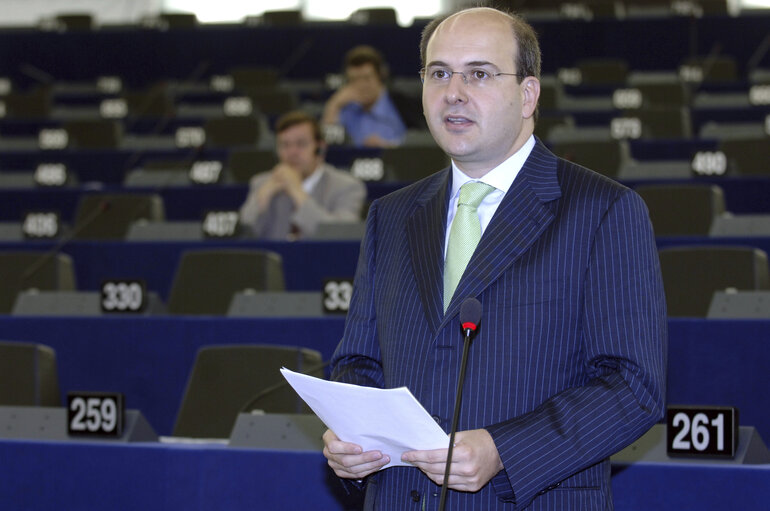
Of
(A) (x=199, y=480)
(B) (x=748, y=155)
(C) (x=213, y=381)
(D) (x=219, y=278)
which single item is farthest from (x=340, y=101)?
(A) (x=199, y=480)

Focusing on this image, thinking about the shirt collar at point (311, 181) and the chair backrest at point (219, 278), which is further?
the shirt collar at point (311, 181)

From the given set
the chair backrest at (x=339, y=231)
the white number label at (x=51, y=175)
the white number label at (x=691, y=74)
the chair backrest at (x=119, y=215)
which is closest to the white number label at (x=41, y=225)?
the chair backrest at (x=119, y=215)

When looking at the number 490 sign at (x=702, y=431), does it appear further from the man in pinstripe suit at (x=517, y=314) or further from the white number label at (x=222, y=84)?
the white number label at (x=222, y=84)

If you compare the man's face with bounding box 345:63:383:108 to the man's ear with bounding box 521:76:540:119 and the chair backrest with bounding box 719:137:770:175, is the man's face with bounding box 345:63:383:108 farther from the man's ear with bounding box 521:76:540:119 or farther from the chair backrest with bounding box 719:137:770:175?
the man's ear with bounding box 521:76:540:119

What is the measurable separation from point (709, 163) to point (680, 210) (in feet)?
3.11

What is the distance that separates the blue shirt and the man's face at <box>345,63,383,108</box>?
11 centimetres

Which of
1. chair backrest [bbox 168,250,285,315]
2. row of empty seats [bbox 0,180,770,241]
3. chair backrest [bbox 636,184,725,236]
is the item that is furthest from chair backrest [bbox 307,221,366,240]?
chair backrest [bbox 636,184,725,236]

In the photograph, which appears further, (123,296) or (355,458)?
(123,296)

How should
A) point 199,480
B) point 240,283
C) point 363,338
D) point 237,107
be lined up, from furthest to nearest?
point 237,107
point 240,283
point 199,480
point 363,338

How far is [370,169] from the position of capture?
6.48m

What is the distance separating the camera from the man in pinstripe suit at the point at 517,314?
1709mm

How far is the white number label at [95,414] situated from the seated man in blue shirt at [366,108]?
185 inches

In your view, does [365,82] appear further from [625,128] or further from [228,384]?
[228,384]

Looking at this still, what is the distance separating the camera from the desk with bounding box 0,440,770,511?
7.57 feet
